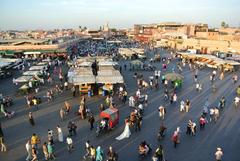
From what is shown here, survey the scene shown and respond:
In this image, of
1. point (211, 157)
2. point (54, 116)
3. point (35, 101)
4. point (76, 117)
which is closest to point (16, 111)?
point (35, 101)

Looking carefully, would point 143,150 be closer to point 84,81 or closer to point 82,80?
point 84,81

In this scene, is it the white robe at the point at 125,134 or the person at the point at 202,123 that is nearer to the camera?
the white robe at the point at 125,134

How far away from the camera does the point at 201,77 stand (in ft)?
112

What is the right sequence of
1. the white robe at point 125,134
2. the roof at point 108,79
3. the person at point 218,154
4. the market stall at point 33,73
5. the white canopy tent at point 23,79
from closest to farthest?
1. the person at point 218,154
2. the white robe at point 125,134
3. the roof at point 108,79
4. the white canopy tent at point 23,79
5. the market stall at point 33,73

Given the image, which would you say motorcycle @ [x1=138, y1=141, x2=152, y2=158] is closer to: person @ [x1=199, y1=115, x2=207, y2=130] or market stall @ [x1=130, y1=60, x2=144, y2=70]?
person @ [x1=199, y1=115, x2=207, y2=130]

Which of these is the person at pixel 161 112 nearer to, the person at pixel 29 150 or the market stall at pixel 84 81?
the market stall at pixel 84 81

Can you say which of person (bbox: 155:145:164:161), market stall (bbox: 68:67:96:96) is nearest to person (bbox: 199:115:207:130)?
person (bbox: 155:145:164:161)

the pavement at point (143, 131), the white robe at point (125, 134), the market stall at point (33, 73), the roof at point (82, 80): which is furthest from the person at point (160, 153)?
the market stall at point (33, 73)

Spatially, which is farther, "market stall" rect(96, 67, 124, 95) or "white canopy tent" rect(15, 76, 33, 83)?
"white canopy tent" rect(15, 76, 33, 83)

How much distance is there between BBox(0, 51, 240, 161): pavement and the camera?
43.8 ft

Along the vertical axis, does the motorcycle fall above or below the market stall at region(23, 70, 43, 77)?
below

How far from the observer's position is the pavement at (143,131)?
13352mm

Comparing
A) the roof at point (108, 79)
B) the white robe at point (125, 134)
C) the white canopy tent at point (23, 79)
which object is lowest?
the white robe at point (125, 134)

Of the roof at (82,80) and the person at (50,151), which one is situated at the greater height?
the roof at (82,80)
